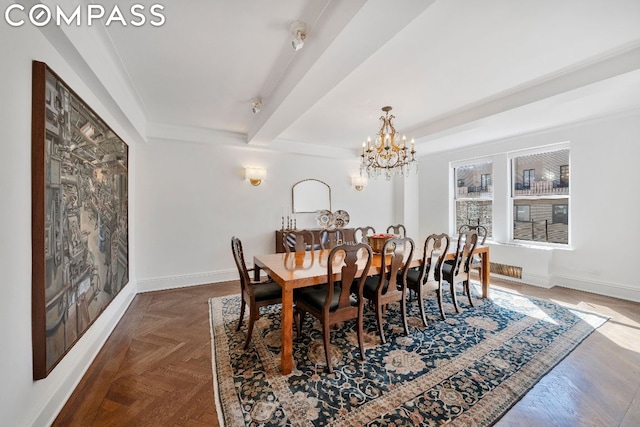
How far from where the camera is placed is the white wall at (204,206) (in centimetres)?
382

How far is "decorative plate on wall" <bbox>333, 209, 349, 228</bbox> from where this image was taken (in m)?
4.96

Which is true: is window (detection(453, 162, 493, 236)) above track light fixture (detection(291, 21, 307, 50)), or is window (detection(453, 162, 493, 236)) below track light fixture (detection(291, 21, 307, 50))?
below

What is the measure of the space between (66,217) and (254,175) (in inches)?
109

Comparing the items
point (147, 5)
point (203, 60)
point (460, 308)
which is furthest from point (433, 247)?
point (147, 5)

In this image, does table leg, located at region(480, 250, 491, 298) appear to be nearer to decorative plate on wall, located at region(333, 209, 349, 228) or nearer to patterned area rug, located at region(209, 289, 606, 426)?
patterned area rug, located at region(209, 289, 606, 426)

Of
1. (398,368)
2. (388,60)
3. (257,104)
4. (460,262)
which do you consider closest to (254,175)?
(257,104)

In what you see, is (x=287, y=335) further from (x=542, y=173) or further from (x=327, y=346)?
(x=542, y=173)

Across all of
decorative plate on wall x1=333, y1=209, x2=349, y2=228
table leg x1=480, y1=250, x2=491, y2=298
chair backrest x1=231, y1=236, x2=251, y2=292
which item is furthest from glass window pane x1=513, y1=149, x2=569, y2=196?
chair backrest x1=231, y1=236, x2=251, y2=292

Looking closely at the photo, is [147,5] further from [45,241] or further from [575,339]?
[575,339]

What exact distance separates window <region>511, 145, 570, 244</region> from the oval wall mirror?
3366 millimetres

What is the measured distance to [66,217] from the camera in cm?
167

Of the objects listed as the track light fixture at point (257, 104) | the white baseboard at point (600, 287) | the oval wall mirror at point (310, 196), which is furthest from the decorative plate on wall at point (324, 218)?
the white baseboard at point (600, 287)

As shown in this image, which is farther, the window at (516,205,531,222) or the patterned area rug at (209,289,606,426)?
the window at (516,205,531,222)

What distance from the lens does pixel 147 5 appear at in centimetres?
157
